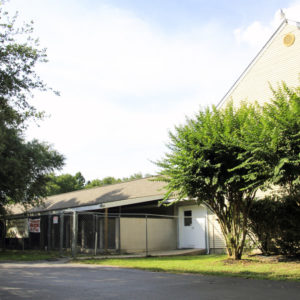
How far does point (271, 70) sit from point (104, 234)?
1236cm

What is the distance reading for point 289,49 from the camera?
57.1 ft

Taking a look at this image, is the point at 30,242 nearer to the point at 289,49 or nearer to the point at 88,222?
the point at 88,222

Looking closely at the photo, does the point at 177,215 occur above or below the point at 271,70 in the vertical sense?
below

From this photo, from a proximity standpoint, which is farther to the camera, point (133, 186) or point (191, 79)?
point (133, 186)

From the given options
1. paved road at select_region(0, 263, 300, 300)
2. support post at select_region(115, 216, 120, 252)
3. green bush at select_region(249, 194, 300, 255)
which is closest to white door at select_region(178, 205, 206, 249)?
support post at select_region(115, 216, 120, 252)

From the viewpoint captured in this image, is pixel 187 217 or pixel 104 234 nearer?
pixel 104 234

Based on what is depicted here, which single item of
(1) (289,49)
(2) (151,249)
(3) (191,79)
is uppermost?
(1) (289,49)

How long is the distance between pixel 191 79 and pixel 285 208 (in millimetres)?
6028

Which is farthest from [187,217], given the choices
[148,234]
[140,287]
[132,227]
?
[140,287]

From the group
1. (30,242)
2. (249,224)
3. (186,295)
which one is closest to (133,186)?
(30,242)

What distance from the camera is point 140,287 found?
Answer: 7.67 m

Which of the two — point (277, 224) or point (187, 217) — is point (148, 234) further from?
point (277, 224)

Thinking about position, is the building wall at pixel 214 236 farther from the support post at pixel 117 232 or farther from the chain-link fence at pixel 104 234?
the support post at pixel 117 232

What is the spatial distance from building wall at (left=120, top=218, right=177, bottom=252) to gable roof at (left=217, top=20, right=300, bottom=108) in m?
8.13
